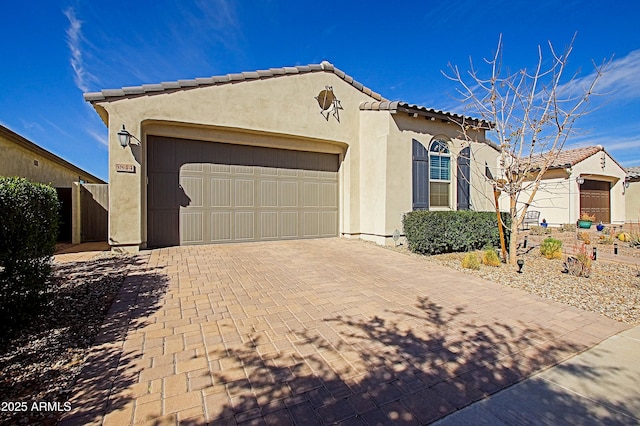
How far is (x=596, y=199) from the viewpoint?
17938mm

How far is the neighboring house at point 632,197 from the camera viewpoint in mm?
19359

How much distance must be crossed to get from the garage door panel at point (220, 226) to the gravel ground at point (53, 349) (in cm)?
365

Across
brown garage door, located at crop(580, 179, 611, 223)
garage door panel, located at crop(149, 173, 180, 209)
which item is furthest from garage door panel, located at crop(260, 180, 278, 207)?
brown garage door, located at crop(580, 179, 611, 223)

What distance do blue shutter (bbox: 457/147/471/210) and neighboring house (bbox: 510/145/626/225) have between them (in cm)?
761

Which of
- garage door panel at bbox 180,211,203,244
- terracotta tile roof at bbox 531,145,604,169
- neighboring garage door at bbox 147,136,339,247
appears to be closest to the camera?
neighboring garage door at bbox 147,136,339,247

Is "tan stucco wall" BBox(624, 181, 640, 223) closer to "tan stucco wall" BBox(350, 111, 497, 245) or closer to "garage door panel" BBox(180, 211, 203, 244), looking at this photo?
"tan stucco wall" BBox(350, 111, 497, 245)

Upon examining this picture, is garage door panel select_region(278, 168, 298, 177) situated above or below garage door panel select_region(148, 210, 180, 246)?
above

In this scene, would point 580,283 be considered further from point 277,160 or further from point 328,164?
point 277,160

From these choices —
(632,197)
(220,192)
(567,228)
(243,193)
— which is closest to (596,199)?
(632,197)

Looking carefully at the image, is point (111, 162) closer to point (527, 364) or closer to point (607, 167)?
point (527, 364)

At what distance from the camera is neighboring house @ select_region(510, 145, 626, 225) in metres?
16.4

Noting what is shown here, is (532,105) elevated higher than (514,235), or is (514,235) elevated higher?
(532,105)

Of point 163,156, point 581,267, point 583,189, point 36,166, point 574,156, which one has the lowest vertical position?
point 581,267

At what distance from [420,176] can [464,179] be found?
78.8 inches
